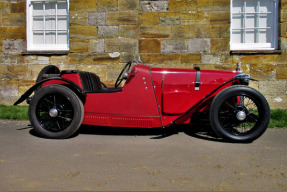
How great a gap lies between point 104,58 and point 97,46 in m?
0.32

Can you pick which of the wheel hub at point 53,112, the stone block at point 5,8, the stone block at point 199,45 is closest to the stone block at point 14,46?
the stone block at point 5,8

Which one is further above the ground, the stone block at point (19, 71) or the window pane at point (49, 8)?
the window pane at point (49, 8)

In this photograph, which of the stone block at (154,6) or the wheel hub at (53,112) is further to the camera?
the stone block at (154,6)

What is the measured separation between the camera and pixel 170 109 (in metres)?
3.92

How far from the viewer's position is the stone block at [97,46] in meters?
6.61

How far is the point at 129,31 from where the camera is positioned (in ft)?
21.4

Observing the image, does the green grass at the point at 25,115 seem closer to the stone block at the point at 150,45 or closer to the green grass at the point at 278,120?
the green grass at the point at 278,120

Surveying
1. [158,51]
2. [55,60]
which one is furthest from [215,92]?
[55,60]

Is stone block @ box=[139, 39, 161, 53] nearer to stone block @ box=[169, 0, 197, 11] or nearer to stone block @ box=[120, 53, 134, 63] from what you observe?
stone block @ box=[120, 53, 134, 63]

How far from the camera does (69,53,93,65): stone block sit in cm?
668

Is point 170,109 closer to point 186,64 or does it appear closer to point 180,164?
point 180,164

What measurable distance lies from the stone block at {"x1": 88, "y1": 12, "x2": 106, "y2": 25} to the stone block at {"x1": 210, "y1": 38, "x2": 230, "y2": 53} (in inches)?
98.1

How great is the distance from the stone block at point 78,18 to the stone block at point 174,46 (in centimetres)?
187

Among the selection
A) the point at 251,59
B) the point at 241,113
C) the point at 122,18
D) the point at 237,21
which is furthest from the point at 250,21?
the point at 241,113
